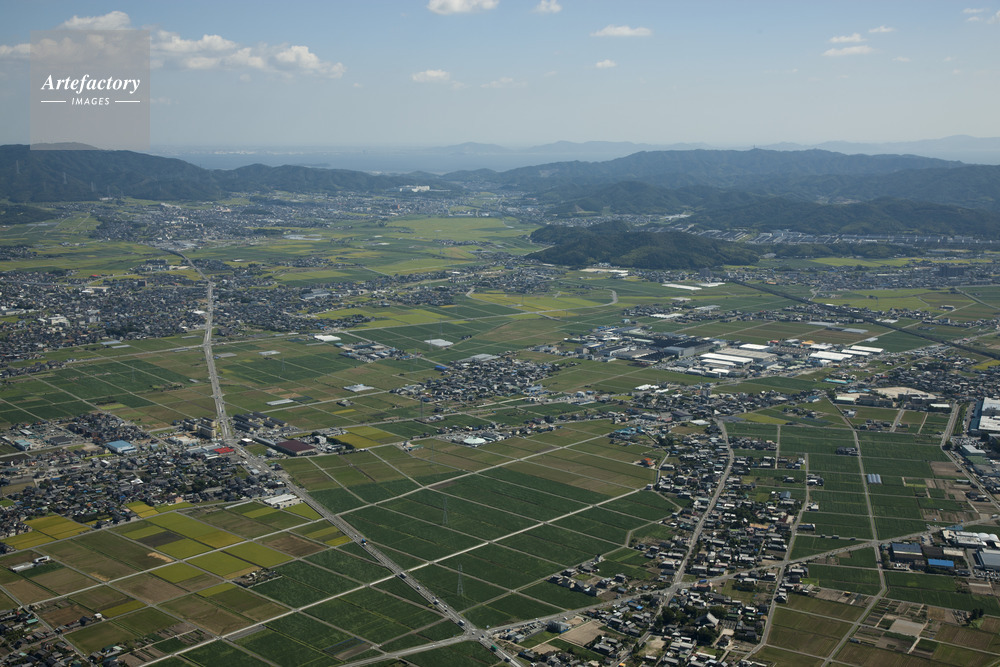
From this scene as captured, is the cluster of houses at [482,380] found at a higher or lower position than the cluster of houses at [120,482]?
higher

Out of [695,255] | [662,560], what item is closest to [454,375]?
[662,560]

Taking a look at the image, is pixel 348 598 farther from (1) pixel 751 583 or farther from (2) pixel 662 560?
(1) pixel 751 583

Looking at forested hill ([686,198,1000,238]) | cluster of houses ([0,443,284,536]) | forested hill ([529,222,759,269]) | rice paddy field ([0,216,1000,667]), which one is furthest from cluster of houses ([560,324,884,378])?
forested hill ([686,198,1000,238])

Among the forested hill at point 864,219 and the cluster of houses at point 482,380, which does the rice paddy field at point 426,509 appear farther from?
the forested hill at point 864,219

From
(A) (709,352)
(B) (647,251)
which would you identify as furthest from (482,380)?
(B) (647,251)

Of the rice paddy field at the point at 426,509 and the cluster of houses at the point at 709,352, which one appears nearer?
the rice paddy field at the point at 426,509

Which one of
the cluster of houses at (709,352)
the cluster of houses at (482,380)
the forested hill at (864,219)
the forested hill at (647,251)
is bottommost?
the cluster of houses at (482,380)

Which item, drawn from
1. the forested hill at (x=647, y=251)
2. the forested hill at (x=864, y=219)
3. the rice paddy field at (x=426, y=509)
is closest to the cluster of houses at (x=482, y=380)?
the rice paddy field at (x=426, y=509)

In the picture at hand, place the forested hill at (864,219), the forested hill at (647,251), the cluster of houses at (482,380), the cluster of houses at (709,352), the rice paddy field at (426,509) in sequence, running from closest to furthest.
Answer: the rice paddy field at (426,509) → the cluster of houses at (482,380) → the cluster of houses at (709,352) → the forested hill at (647,251) → the forested hill at (864,219)

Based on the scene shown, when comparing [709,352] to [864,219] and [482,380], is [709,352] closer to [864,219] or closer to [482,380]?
[482,380]
